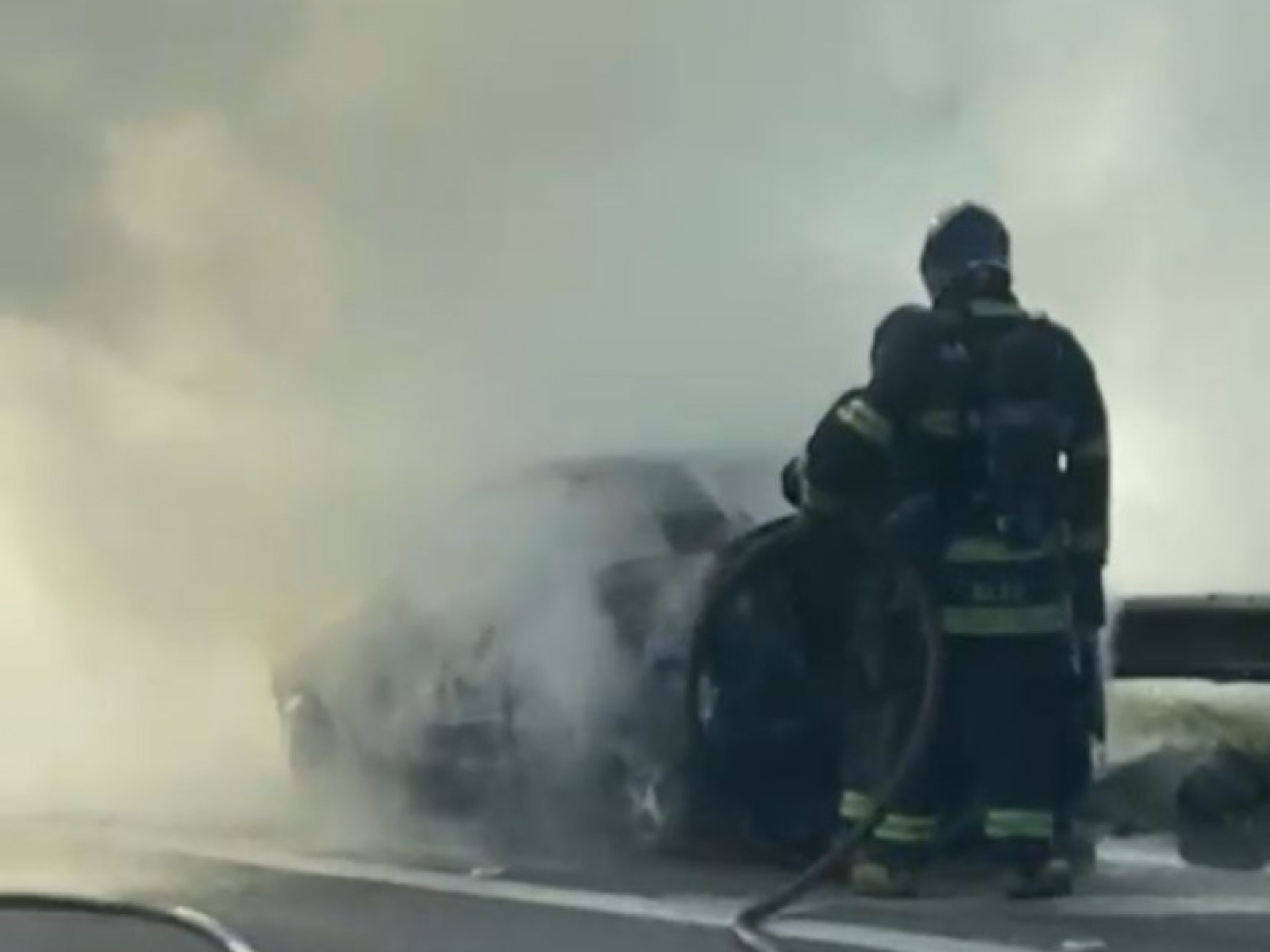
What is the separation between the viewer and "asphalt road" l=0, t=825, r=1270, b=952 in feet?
30.8

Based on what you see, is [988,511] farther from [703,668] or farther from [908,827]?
[703,668]

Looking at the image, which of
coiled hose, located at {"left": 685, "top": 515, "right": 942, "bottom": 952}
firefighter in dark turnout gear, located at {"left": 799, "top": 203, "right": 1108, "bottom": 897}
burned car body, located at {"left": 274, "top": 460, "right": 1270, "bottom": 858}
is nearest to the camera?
coiled hose, located at {"left": 685, "top": 515, "right": 942, "bottom": 952}

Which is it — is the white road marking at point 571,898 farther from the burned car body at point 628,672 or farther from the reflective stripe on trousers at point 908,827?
the burned car body at point 628,672

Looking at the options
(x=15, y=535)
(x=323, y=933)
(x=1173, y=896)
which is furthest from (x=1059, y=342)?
(x=15, y=535)

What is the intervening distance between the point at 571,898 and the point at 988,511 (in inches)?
61.9

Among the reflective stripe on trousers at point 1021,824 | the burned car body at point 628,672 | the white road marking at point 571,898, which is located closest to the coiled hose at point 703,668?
the burned car body at point 628,672

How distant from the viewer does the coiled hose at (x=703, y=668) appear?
9.77 m

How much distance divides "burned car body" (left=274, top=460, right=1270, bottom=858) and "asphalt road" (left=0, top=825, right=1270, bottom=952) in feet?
0.80

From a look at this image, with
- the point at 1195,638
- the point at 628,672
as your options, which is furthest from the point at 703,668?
the point at 1195,638

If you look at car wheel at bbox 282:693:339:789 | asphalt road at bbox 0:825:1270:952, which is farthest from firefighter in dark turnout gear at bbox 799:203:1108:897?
car wheel at bbox 282:693:339:789

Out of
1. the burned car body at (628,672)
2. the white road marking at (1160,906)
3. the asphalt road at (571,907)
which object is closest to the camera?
the asphalt road at (571,907)

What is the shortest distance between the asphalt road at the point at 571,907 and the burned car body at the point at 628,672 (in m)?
0.24

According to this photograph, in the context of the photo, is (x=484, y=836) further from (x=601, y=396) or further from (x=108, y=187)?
(x=108, y=187)

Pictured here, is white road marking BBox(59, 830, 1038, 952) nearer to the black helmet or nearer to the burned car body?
the burned car body
